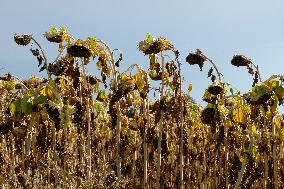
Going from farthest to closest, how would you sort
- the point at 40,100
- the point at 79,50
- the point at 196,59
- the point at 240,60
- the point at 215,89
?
the point at 240,60 → the point at 196,59 → the point at 215,89 → the point at 79,50 → the point at 40,100

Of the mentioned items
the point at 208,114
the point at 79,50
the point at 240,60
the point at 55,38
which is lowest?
the point at 208,114

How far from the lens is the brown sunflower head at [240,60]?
479cm

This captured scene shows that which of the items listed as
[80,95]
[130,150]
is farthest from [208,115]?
[130,150]

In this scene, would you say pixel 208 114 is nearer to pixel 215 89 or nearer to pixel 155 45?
pixel 215 89

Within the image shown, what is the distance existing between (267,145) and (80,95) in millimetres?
1783

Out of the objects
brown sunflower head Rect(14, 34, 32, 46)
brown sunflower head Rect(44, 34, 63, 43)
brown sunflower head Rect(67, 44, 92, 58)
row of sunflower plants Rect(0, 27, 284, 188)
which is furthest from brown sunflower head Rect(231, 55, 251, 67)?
brown sunflower head Rect(14, 34, 32, 46)

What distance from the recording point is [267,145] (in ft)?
15.5

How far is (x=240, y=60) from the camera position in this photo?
15.7ft

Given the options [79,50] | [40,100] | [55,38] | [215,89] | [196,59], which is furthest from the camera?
[55,38]

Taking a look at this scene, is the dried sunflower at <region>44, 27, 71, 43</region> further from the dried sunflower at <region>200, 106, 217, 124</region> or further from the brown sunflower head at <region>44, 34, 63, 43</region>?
the dried sunflower at <region>200, 106, 217, 124</region>

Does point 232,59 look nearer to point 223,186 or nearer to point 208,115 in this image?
point 208,115

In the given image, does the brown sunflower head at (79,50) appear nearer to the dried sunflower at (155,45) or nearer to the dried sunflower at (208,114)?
the dried sunflower at (155,45)

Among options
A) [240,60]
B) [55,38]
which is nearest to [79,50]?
[55,38]

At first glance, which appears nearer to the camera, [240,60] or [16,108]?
[16,108]
